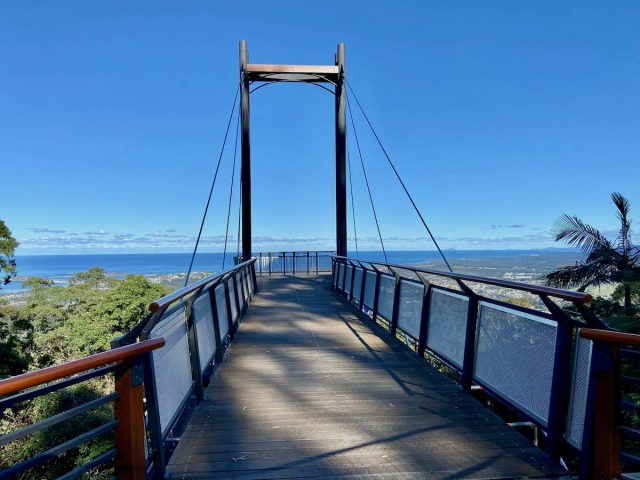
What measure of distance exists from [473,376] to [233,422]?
83.4 inches

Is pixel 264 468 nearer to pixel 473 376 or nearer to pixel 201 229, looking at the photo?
pixel 473 376

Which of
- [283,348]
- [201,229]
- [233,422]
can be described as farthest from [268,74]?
[233,422]

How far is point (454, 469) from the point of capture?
8.14 ft

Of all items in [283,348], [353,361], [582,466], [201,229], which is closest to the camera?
[582,466]

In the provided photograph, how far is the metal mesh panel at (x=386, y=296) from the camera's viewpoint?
21.5 ft

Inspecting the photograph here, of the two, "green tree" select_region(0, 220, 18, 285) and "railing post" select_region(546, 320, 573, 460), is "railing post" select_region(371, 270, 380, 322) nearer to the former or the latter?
"railing post" select_region(546, 320, 573, 460)

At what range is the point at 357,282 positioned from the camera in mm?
9164

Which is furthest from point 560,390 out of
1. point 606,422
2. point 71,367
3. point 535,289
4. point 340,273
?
point 340,273

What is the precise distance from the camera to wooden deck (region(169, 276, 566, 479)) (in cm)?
252

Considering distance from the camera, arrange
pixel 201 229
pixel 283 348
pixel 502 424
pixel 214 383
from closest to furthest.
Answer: pixel 502 424, pixel 214 383, pixel 283 348, pixel 201 229

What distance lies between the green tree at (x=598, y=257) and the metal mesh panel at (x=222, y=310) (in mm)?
11175

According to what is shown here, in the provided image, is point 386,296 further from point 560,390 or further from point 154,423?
point 154,423

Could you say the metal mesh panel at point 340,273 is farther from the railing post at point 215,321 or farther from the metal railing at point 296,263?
the metal railing at point 296,263

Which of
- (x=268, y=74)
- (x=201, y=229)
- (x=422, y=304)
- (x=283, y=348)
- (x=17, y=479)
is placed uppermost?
(x=268, y=74)
